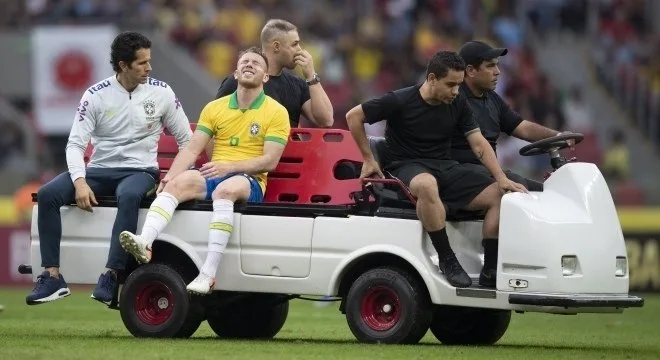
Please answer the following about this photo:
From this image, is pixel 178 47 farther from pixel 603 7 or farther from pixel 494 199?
pixel 494 199

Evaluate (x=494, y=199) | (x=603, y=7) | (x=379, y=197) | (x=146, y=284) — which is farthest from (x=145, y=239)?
(x=603, y=7)

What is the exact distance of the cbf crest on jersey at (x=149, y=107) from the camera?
42.1 ft

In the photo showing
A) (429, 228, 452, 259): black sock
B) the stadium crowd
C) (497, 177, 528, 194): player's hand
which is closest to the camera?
(429, 228, 452, 259): black sock

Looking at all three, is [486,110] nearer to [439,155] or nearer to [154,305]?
[439,155]

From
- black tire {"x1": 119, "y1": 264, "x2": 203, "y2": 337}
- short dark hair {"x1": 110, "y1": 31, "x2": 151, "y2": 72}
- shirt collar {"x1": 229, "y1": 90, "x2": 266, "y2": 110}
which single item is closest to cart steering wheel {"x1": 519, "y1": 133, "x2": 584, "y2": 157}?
shirt collar {"x1": 229, "y1": 90, "x2": 266, "y2": 110}

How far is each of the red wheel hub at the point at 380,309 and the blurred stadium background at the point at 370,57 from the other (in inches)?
514

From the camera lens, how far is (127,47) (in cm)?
1273

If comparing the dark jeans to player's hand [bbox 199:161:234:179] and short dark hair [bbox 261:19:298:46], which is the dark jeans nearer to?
player's hand [bbox 199:161:234:179]

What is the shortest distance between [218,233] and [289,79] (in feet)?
5.61

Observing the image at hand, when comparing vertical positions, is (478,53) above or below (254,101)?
above

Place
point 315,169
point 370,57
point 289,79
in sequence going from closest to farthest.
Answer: point 315,169, point 289,79, point 370,57

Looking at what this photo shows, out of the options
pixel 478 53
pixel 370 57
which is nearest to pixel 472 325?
pixel 478 53

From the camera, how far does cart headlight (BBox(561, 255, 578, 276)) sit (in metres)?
11.7

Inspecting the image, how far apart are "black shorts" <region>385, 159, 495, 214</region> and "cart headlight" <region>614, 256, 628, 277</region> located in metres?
1.02
